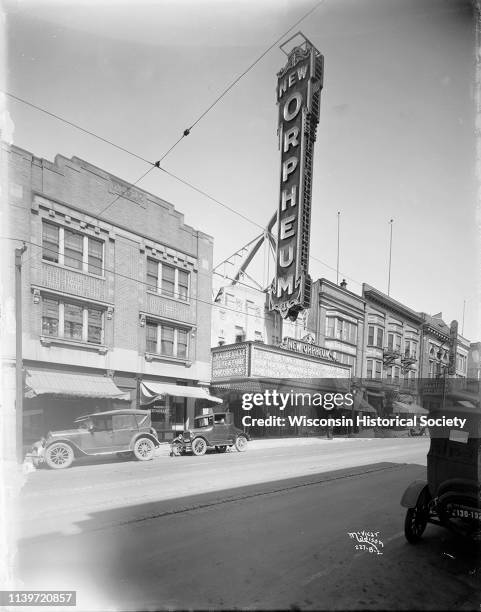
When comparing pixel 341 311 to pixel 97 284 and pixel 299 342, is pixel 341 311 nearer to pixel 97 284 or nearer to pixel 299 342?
pixel 299 342

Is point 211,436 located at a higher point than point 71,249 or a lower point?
lower

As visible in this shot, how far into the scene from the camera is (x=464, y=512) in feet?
14.4

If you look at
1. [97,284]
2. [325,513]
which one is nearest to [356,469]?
[325,513]

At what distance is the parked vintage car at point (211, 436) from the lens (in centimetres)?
1264

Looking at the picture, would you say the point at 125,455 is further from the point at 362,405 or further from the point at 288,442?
the point at 362,405

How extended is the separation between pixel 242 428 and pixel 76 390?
9167mm

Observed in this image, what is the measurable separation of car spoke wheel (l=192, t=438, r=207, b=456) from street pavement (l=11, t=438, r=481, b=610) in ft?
16.6

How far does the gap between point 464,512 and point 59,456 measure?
753 cm

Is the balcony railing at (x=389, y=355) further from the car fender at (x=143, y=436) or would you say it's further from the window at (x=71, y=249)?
the window at (x=71, y=249)

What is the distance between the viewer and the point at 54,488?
6.83 meters

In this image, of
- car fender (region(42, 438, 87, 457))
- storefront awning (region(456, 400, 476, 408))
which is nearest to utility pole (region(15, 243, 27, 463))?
car fender (region(42, 438, 87, 457))

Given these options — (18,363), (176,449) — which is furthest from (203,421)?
(18,363)

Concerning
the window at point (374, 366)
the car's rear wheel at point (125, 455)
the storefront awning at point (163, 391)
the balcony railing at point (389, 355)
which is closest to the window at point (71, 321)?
the storefront awning at point (163, 391)

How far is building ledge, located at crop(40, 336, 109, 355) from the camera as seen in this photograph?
620 centimetres
